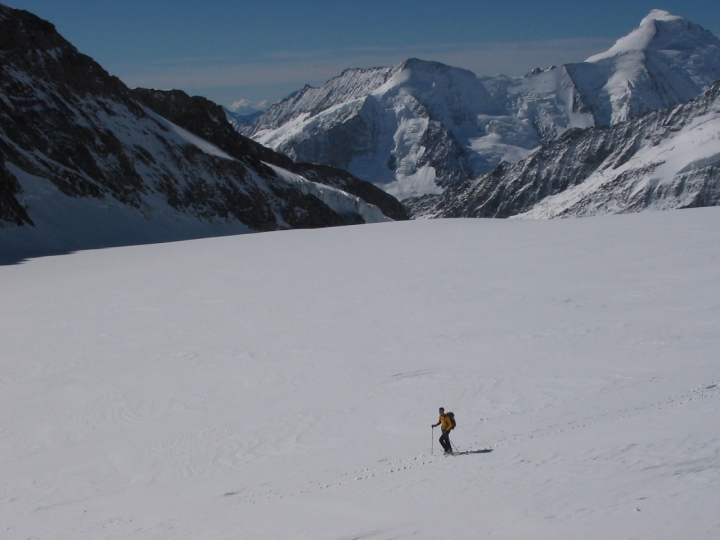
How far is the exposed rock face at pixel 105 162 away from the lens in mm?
53562

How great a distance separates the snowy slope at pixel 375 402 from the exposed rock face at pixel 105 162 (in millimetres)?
30337

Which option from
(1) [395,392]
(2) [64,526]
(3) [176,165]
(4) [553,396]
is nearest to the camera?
(2) [64,526]

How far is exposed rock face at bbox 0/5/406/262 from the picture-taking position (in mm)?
53562

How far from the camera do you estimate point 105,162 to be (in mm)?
63469

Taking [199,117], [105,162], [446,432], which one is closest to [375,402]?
[446,432]

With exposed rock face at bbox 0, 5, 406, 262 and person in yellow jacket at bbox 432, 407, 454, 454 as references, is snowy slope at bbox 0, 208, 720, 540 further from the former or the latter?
exposed rock face at bbox 0, 5, 406, 262

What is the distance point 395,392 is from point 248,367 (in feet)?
12.1

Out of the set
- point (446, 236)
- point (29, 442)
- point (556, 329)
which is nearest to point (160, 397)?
point (29, 442)

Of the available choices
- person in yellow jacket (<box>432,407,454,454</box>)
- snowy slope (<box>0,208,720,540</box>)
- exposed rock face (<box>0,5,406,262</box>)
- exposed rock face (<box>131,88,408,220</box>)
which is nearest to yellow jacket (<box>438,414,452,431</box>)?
person in yellow jacket (<box>432,407,454,454</box>)

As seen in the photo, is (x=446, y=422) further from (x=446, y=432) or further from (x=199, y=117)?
(x=199, y=117)

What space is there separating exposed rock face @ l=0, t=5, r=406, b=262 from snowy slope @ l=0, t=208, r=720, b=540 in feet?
99.5

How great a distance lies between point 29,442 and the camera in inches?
495

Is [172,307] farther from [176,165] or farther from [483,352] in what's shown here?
[176,165]

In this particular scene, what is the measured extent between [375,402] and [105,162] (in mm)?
56451
